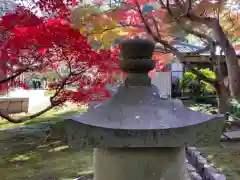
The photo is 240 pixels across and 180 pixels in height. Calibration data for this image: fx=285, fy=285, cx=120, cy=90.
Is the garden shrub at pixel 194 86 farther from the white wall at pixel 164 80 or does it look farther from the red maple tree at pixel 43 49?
the red maple tree at pixel 43 49

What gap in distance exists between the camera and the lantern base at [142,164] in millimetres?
1681

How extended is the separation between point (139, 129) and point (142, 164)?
0.28 meters

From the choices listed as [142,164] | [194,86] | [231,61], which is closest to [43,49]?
[231,61]

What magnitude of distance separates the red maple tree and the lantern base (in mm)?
2948

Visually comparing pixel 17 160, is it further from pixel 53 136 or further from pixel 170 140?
pixel 170 140

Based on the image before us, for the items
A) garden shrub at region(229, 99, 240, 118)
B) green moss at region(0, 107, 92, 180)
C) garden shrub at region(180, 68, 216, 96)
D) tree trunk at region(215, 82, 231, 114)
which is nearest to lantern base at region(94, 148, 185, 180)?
green moss at region(0, 107, 92, 180)

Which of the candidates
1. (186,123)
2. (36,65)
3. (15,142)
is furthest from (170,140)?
(15,142)

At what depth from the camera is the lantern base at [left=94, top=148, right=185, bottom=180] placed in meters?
1.68

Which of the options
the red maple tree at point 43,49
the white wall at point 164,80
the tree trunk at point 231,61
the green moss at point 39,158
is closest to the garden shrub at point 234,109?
the white wall at point 164,80

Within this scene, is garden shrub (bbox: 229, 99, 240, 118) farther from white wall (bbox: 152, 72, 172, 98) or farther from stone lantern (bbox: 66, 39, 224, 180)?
stone lantern (bbox: 66, 39, 224, 180)

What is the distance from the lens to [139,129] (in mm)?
1527

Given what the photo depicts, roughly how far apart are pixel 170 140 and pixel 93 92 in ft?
13.8

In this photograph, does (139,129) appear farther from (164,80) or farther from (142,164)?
(164,80)

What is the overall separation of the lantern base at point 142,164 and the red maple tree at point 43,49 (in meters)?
2.95
